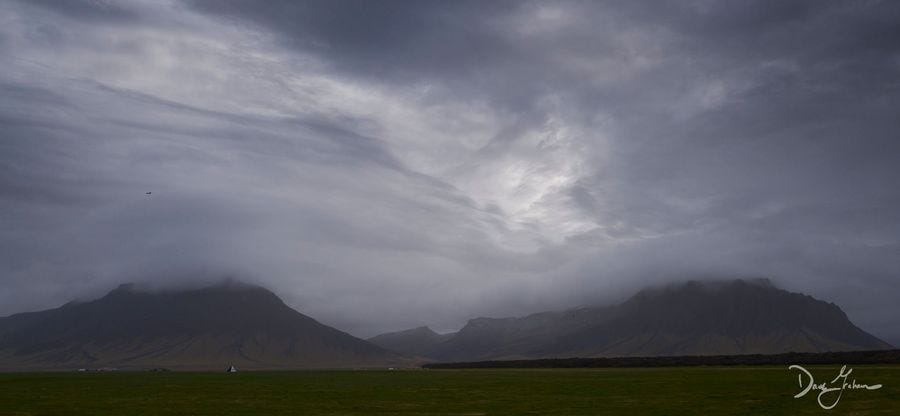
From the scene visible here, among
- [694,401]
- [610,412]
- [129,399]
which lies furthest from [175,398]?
[694,401]

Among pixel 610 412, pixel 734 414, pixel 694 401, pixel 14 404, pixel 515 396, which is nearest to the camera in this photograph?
pixel 734 414

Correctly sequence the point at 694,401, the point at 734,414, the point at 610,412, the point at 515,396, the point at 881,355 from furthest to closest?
the point at 881,355 < the point at 515,396 < the point at 694,401 < the point at 610,412 < the point at 734,414

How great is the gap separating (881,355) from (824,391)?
408ft

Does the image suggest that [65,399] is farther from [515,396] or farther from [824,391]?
[824,391]

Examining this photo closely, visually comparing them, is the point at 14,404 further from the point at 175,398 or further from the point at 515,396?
the point at 515,396

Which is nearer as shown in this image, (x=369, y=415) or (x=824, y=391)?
(x=369, y=415)

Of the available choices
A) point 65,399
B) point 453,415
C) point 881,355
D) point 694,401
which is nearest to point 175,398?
point 65,399

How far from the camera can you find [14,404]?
194 feet

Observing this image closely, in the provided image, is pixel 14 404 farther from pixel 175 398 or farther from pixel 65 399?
pixel 175 398

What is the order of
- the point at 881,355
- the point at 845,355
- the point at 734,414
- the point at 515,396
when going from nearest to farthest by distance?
the point at 734,414
the point at 515,396
the point at 881,355
the point at 845,355

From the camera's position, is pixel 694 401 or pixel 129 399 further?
pixel 129 399

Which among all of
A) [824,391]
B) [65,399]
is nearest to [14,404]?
[65,399]

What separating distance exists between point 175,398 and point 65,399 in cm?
1062

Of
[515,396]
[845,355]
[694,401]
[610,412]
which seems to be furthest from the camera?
[845,355]
